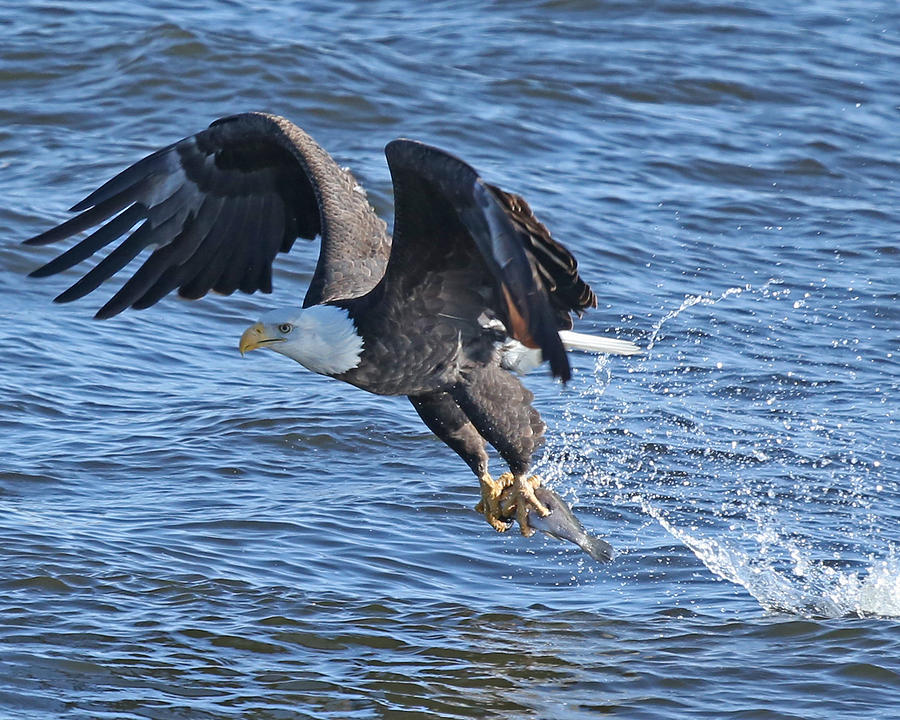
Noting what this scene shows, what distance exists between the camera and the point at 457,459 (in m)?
6.39

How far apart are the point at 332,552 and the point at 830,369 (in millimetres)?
2994

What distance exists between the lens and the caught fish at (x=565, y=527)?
5.27 m

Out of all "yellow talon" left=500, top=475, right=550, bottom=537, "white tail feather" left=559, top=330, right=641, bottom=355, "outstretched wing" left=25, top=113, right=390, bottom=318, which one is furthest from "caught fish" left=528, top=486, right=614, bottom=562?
"outstretched wing" left=25, top=113, right=390, bottom=318

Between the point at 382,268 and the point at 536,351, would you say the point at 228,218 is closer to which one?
the point at 382,268

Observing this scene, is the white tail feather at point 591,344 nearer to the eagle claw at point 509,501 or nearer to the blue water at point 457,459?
the eagle claw at point 509,501

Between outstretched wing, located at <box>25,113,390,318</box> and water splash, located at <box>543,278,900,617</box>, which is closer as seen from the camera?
outstretched wing, located at <box>25,113,390,318</box>

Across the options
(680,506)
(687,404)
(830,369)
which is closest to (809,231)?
(830,369)

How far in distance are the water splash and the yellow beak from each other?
1874 mm

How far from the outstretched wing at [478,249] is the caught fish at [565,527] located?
32.4 inches

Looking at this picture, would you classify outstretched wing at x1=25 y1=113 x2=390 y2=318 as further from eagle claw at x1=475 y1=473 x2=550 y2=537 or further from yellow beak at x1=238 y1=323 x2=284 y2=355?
eagle claw at x1=475 y1=473 x2=550 y2=537

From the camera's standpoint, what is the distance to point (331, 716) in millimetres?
4297

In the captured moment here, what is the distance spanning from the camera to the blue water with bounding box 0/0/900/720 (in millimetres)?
4641

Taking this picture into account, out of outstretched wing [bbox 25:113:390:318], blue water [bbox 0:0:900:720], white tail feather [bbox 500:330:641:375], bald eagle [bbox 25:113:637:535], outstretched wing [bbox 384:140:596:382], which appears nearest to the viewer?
outstretched wing [bbox 384:140:596:382]

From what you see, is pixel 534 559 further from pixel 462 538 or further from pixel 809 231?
pixel 809 231
